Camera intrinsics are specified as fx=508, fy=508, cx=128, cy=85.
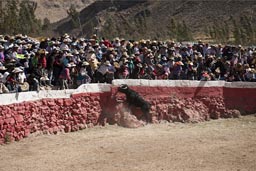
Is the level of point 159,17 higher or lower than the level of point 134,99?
higher

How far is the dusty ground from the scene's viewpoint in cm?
1292

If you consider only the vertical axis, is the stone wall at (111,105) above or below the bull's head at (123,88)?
below

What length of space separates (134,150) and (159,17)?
67810 mm

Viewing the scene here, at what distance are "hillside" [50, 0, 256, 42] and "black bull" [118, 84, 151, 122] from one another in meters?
34.9

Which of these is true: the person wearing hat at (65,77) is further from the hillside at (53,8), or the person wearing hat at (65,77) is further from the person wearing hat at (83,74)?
the hillside at (53,8)

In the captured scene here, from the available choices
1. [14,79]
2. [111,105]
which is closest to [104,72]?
[111,105]

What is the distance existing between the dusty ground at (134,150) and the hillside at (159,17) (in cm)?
3686

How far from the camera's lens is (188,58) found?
20.7m

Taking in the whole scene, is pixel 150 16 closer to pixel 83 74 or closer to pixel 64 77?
pixel 83 74

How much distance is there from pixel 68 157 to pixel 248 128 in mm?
8079

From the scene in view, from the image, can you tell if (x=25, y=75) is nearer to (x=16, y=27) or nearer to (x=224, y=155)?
(x=224, y=155)

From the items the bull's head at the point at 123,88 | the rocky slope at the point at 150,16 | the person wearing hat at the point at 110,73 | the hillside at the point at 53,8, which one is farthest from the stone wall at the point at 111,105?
the hillside at the point at 53,8

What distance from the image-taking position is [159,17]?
81062 mm

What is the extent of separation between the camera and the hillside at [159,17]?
62156 millimetres
